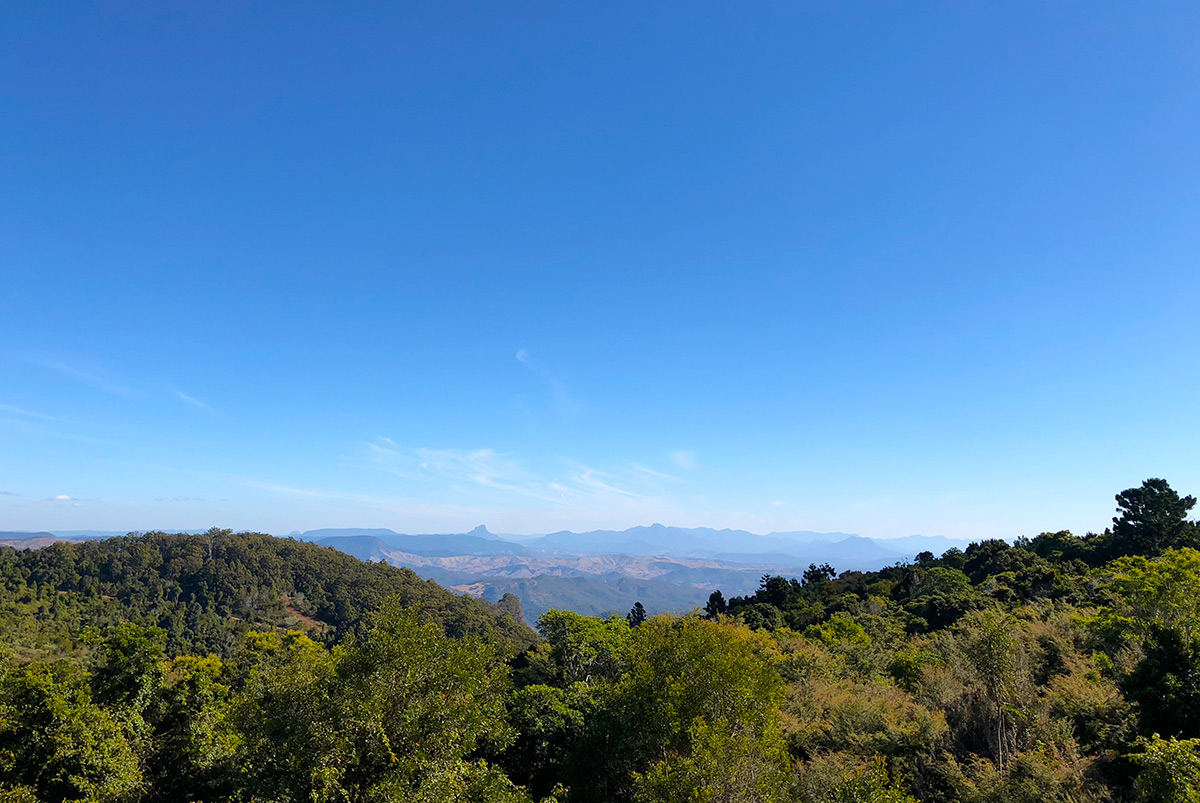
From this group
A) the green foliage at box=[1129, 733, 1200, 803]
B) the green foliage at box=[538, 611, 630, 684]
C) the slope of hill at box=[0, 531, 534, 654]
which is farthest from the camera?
the slope of hill at box=[0, 531, 534, 654]

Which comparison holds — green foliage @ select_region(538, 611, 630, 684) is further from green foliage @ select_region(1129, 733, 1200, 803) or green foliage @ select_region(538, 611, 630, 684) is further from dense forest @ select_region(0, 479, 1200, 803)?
green foliage @ select_region(1129, 733, 1200, 803)

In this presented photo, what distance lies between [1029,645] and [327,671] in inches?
1364

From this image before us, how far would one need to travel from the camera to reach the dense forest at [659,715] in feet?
51.1

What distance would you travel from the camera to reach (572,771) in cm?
2584

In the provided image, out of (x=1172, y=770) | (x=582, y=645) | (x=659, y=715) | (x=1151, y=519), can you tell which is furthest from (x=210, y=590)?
(x=1151, y=519)

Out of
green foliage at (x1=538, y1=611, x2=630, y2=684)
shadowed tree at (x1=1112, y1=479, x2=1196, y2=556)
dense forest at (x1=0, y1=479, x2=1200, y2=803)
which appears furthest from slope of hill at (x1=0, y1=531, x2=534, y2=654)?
shadowed tree at (x1=1112, y1=479, x2=1196, y2=556)

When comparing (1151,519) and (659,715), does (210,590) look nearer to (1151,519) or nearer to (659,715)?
(659,715)

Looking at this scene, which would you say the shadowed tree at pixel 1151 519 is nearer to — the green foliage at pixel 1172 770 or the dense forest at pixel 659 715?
the dense forest at pixel 659 715

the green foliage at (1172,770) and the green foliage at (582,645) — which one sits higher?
Result: the green foliage at (1172,770)

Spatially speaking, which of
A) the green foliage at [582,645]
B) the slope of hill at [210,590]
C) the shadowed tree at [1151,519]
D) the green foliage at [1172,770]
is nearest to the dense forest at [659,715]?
the green foliage at [1172,770]

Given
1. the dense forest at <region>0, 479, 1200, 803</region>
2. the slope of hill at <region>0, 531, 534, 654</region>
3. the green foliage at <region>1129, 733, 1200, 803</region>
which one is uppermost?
the green foliage at <region>1129, 733, 1200, 803</region>

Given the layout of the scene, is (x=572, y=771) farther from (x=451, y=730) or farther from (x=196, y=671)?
(x=196, y=671)

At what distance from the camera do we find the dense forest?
15.6m

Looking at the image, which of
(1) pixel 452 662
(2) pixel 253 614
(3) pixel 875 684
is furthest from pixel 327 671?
(2) pixel 253 614
